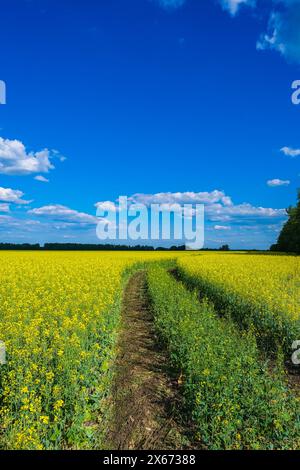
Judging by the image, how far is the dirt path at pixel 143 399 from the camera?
6450 mm

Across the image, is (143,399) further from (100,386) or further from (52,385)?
(52,385)

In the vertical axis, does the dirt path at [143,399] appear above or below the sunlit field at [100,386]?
below

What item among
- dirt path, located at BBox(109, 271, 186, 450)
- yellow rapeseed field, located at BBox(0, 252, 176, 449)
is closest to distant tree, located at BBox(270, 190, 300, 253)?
dirt path, located at BBox(109, 271, 186, 450)

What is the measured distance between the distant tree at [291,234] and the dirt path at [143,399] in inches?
2354

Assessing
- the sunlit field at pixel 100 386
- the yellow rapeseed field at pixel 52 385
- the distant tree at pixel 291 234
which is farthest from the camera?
the distant tree at pixel 291 234

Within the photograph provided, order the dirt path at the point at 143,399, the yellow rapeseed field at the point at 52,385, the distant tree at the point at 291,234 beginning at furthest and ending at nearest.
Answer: the distant tree at the point at 291,234, the dirt path at the point at 143,399, the yellow rapeseed field at the point at 52,385

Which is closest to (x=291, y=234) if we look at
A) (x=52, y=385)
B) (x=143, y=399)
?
(x=143, y=399)

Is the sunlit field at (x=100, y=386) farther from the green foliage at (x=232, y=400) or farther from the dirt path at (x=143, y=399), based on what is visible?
the dirt path at (x=143, y=399)

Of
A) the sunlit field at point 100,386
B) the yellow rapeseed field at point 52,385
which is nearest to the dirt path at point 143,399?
the sunlit field at point 100,386

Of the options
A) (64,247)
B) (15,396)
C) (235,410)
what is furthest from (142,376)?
(64,247)

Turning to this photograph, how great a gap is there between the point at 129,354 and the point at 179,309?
3.13m

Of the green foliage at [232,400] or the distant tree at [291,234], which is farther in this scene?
the distant tree at [291,234]

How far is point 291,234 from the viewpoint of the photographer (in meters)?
75.4

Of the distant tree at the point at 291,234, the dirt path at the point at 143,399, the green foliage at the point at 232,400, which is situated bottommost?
the dirt path at the point at 143,399
